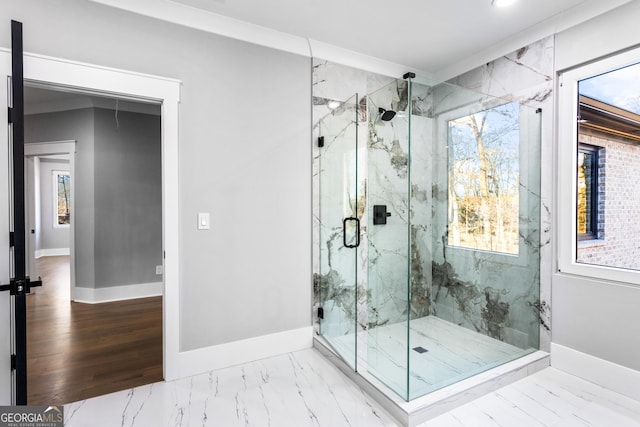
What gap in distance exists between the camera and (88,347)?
279 centimetres

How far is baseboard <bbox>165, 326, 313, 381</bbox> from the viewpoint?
89.8 inches

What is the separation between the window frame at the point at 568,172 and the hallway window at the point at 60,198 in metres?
9.63

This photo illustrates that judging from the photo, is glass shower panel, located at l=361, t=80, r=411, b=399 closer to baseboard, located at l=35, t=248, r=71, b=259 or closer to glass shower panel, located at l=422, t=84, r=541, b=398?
glass shower panel, located at l=422, t=84, r=541, b=398

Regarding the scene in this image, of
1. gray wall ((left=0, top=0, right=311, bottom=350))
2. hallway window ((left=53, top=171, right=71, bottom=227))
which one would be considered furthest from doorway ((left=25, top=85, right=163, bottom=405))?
hallway window ((left=53, top=171, right=71, bottom=227))

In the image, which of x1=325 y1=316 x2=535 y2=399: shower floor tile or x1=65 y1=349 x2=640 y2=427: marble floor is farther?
x1=325 y1=316 x2=535 y2=399: shower floor tile

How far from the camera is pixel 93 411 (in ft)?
6.19

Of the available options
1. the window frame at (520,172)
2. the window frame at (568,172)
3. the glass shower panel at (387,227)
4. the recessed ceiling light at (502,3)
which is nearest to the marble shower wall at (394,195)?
the glass shower panel at (387,227)

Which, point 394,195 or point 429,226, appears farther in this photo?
point 429,226

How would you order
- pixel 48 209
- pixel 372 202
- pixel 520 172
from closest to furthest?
pixel 372 202 → pixel 520 172 → pixel 48 209

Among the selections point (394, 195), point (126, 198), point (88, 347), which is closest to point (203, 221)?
point (394, 195)

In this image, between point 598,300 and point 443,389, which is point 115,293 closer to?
point 443,389

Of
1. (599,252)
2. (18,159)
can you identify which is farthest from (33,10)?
(599,252)

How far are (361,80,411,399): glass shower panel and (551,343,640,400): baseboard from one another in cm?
124

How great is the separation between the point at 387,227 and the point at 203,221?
134 cm
